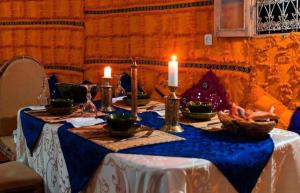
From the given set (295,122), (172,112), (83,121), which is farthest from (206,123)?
(295,122)

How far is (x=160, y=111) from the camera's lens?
2.50m

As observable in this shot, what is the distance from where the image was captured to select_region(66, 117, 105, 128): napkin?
208 cm

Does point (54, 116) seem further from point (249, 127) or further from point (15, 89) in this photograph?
point (15, 89)

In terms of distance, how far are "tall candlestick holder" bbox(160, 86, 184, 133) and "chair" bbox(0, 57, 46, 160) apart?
1627 millimetres

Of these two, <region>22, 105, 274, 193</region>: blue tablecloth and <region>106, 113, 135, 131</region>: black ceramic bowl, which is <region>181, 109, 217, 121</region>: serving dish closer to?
<region>22, 105, 274, 193</region>: blue tablecloth

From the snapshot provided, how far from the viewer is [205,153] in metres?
1.58

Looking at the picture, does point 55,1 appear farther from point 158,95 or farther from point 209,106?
point 209,106

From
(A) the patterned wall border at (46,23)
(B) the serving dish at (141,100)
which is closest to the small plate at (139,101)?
(B) the serving dish at (141,100)

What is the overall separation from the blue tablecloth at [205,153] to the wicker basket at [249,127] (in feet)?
0.12

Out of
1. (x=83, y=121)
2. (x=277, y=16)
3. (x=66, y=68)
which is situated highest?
(x=277, y=16)

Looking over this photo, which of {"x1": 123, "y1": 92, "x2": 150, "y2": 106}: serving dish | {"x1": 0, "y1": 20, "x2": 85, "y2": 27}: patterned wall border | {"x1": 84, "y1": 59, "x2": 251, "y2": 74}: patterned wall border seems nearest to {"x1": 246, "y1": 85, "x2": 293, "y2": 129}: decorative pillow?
{"x1": 84, "y1": 59, "x2": 251, "y2": 74}: patterned wall border

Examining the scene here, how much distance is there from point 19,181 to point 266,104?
184 cm

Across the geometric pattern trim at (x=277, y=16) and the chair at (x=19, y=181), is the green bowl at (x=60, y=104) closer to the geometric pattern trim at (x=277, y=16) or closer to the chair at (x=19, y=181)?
the chair at (x=19, y=181)

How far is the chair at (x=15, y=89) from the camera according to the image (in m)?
3.24
